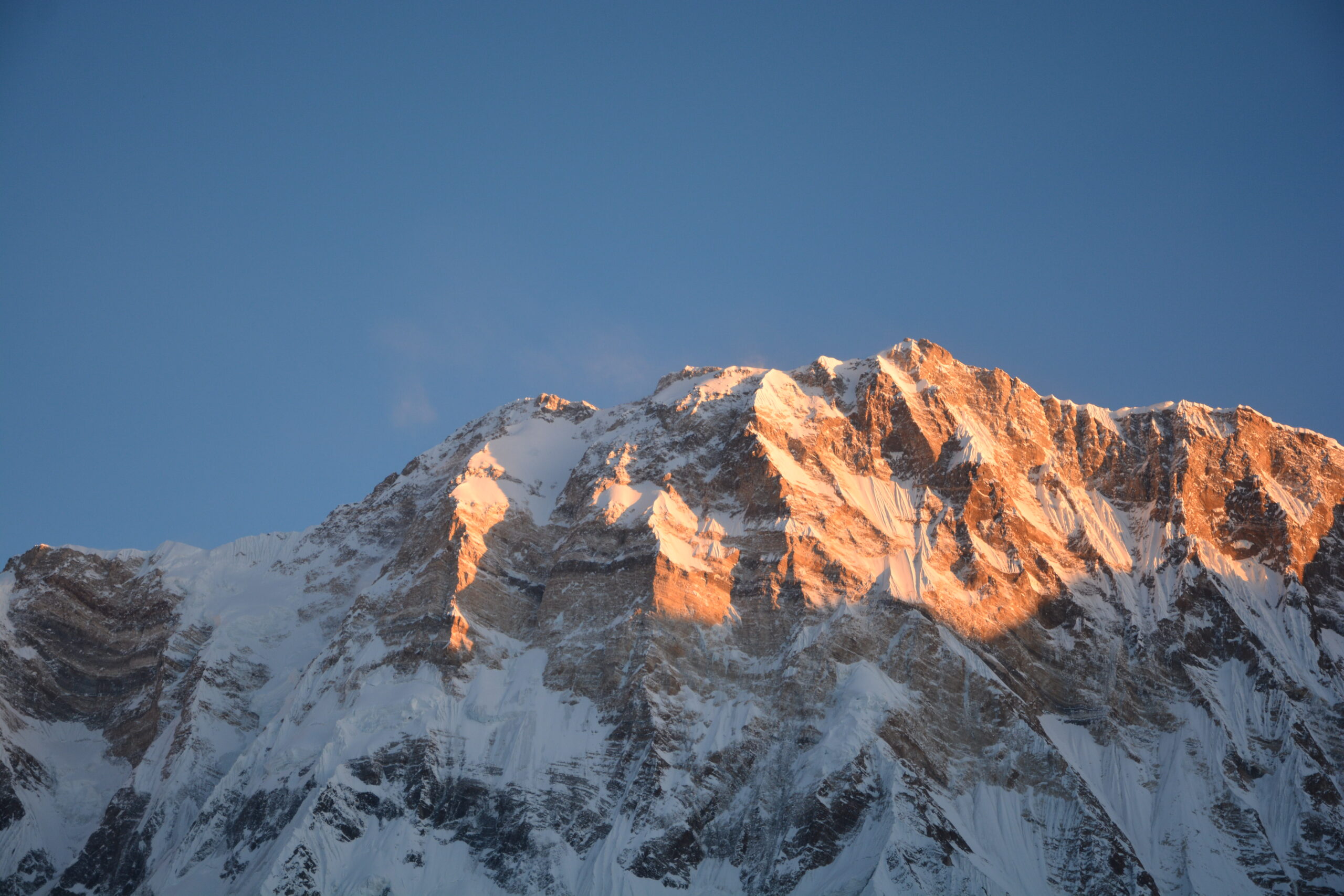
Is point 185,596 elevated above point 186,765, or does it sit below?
above

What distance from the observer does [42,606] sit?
188000mm

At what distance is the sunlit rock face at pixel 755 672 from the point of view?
134 m

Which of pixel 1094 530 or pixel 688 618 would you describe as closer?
pixel 688 618

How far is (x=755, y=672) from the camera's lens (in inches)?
5901

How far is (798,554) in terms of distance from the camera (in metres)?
160

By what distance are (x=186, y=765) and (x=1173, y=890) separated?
109 m

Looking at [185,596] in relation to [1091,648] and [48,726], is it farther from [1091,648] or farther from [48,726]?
[1091,648]

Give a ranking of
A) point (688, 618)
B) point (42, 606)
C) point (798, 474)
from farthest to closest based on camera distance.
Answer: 1. point (42, 606)
2. point (798, 474)
3. point (688, 618)

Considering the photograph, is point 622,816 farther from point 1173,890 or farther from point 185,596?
point 185,596

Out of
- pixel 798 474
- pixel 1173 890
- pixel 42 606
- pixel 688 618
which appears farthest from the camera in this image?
pixel 42 606

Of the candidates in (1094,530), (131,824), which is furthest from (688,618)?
(131,824)

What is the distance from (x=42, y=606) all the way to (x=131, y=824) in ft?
144

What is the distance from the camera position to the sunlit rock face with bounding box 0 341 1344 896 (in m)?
134

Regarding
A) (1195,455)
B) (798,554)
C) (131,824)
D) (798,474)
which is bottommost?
(131,824)
